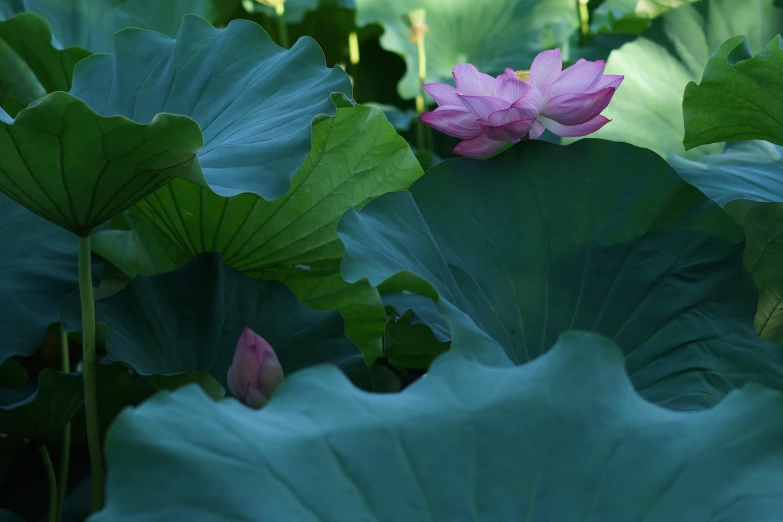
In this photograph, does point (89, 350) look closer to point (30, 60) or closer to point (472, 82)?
point (472, 82)

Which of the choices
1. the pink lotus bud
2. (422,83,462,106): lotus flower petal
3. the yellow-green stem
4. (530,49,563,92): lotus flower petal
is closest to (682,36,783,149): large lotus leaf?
(530,49,563,92): lotus flower petal

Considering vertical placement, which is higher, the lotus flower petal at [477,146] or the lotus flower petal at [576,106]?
the lotus flower petal at [576,106]

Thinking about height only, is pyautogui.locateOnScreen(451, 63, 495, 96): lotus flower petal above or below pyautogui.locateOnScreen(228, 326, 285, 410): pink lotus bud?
above

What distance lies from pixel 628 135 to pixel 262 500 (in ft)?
3.77

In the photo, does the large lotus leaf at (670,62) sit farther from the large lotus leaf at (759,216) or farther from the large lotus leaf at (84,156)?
the large lotus leaf at (84,156)

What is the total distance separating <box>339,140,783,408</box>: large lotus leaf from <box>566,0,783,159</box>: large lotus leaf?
1.70 feet

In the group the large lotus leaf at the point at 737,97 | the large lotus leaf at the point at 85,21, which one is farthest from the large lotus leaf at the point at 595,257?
the large lotus leaf at the point at 85,21

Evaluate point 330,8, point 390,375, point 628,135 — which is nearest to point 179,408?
point 390,375

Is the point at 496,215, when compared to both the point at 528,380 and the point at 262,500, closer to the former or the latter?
the point at 528,380

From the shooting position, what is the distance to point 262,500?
0.54m

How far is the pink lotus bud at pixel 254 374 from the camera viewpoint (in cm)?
81

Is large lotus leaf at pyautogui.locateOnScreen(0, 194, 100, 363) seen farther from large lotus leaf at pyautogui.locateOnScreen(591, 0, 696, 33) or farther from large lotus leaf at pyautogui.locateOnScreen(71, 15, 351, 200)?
large lotus leaf at pyautogui.locateOnScreen(591, 0, 696, 33)

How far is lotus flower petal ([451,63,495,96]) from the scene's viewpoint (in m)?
1.02

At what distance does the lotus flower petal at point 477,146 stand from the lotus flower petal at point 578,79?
0.08 m
